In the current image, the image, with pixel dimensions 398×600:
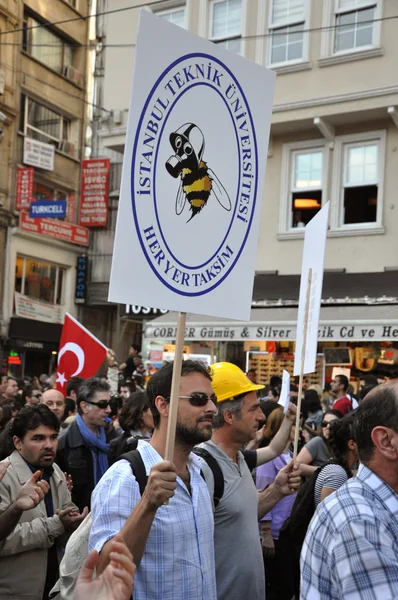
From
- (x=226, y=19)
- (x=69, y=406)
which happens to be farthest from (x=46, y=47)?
(x=69, y=406)

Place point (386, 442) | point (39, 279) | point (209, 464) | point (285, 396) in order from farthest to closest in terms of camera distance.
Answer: point (39, 279), point (285, 396), point (209, 464), point (386, 442)

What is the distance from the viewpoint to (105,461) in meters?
6.07

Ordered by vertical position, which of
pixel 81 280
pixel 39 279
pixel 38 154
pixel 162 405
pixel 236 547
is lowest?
pixel 236 547

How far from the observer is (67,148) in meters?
28.6

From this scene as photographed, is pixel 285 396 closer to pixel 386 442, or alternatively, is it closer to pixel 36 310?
pixel 386 442

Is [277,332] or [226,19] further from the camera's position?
[226,19]

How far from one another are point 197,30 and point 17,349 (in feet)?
41.2

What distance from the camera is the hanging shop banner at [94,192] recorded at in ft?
91.0

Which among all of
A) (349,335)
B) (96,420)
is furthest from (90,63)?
(96,420)

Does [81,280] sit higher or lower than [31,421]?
higher

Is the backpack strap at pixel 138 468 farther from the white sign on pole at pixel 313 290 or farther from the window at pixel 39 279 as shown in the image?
the window at pixel 39 279

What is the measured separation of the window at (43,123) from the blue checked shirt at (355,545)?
84.8 ft

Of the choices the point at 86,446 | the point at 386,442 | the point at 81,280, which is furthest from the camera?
the point at 81,280

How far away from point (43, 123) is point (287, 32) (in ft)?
45.5
